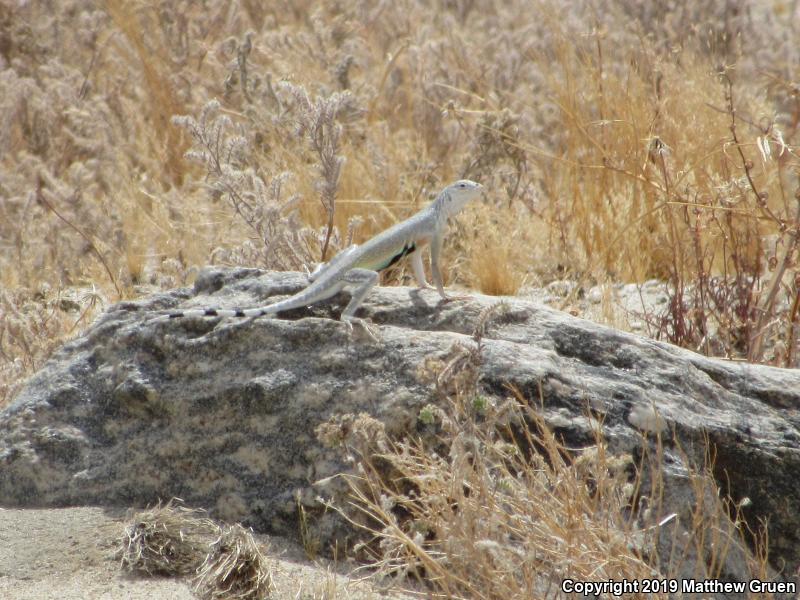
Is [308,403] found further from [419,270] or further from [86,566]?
[419,270]

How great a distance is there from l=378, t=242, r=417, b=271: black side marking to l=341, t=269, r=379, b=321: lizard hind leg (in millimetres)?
405

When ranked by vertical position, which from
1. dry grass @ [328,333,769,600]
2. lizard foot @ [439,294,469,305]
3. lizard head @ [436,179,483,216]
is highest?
lizard head @ [436,179,483,216]

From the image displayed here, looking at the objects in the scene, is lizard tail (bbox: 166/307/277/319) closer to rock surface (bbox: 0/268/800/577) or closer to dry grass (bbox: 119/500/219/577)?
rock surface (bbox: 0/268/800/577)

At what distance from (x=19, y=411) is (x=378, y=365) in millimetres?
1391

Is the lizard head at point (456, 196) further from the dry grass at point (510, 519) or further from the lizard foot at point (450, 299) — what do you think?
the dry grass at point (510, 519)

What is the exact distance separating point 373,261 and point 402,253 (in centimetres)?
21

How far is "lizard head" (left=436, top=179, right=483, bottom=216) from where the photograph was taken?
4.36 m

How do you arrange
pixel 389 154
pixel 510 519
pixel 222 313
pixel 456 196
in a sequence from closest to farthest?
pixel 510 519 → pixel 222 313 → pixel 456 196 → pixel 389 154

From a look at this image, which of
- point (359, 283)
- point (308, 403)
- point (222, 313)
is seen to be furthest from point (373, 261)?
point (308, 403)

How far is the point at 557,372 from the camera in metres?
3.40

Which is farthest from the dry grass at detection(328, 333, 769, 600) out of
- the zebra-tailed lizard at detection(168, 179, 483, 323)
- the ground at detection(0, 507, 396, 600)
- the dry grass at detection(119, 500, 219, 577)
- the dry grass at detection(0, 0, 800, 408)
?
the dry grass at detection(0, 0, 800, 408)

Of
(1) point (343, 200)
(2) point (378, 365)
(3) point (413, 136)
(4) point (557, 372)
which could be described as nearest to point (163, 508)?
(2) point (378, 365)

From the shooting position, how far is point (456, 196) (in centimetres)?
440

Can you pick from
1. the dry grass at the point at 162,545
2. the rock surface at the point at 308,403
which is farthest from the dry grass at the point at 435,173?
the dry grass at the point at 162,545
